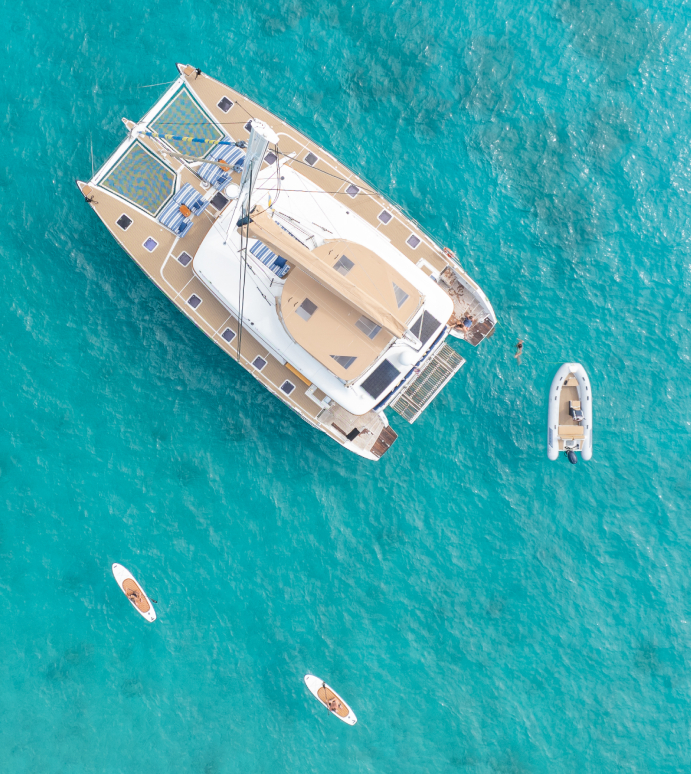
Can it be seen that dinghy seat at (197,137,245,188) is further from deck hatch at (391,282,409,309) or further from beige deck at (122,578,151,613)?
beige deck at (122,578,151,613)

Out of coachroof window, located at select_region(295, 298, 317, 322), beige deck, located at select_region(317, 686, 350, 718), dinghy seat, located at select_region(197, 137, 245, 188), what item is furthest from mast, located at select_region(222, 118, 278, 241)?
beige deck, located at select_region(317, 686, 350, 718)

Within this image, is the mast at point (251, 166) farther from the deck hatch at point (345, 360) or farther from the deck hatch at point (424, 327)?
the deck hatch at point (424, 327)

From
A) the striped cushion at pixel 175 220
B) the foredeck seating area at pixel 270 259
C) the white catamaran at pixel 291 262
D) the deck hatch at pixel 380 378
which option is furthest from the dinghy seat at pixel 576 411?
the striped cushion at pixel 175 220

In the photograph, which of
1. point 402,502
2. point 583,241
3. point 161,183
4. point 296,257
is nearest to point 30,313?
point 161,183

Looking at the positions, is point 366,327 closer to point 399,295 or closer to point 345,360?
point 345,360

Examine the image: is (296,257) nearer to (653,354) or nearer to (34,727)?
(653,354)

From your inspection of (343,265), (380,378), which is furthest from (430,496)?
(343,265)
